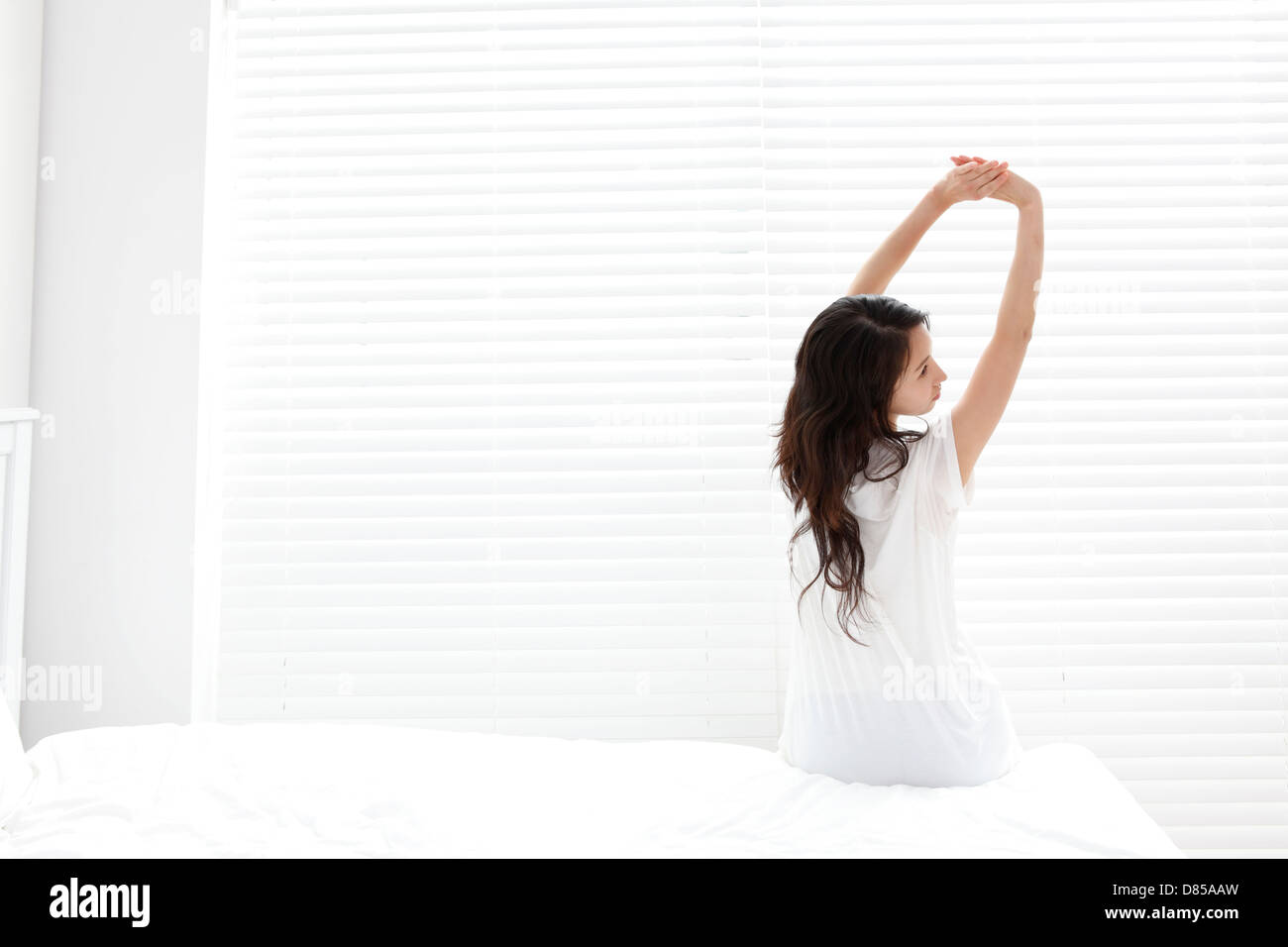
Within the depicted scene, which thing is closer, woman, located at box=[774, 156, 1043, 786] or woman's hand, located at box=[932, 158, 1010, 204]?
woman, located at box=[774, 156, 1043, 786]

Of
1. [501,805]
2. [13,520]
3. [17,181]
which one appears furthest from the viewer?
[17,181]

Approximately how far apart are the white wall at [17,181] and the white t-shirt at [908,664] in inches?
73.6

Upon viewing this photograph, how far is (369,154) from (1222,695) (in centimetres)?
236

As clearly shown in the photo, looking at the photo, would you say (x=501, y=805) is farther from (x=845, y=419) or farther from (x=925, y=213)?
(x=925, y=213)

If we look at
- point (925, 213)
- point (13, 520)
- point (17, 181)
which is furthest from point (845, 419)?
point (17, 181)

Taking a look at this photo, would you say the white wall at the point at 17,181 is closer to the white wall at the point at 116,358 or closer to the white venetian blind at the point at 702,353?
the white wall at the point at 116,358

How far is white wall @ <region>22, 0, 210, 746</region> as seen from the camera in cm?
199

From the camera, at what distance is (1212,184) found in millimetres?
2062

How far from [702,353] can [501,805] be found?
1165mm

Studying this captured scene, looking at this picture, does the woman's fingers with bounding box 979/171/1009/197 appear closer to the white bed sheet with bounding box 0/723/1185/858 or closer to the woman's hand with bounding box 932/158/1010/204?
the woman's hand with bounding box 932/158/1010/204

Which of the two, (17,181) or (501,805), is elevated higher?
(17,181)

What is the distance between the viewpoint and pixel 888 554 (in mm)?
1324

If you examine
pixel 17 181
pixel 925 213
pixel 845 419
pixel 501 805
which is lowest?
pixel 501 805

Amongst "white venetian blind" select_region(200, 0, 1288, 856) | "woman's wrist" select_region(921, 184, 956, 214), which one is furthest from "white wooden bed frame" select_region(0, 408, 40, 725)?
"woman's wrist" select_region(921, 184, 956, 214)
